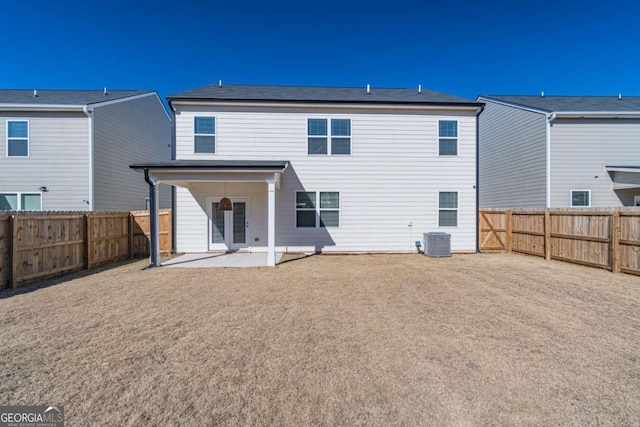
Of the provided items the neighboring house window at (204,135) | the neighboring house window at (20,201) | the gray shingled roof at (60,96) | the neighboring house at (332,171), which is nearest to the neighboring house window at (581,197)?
the neighboring house at (332,171)

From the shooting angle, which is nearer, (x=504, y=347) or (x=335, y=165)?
(x=504, y=347)

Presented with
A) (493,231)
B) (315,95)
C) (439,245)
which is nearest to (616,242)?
(493,231)

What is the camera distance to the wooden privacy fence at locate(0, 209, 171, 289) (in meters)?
6.20

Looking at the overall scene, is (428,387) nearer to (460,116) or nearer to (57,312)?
(57,312)

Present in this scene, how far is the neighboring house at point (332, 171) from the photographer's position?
10.5m

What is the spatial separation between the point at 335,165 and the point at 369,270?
4.55m

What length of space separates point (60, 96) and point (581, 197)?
23.9m

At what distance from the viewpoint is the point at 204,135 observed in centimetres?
1039

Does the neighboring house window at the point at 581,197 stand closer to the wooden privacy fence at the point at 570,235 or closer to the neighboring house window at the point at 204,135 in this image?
the wooden privacy fence at the point at 570,235

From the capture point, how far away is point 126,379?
2.79 m

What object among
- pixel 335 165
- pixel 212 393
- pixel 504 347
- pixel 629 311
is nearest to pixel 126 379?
pixel 212 393

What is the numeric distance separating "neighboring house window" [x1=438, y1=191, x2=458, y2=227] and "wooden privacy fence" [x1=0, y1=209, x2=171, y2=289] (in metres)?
10.7

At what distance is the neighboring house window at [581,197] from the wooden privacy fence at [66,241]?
17.0 m

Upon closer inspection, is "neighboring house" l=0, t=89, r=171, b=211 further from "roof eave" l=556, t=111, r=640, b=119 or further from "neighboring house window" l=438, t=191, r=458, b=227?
"roof eave" l=556, t=111, r=640, b=119
